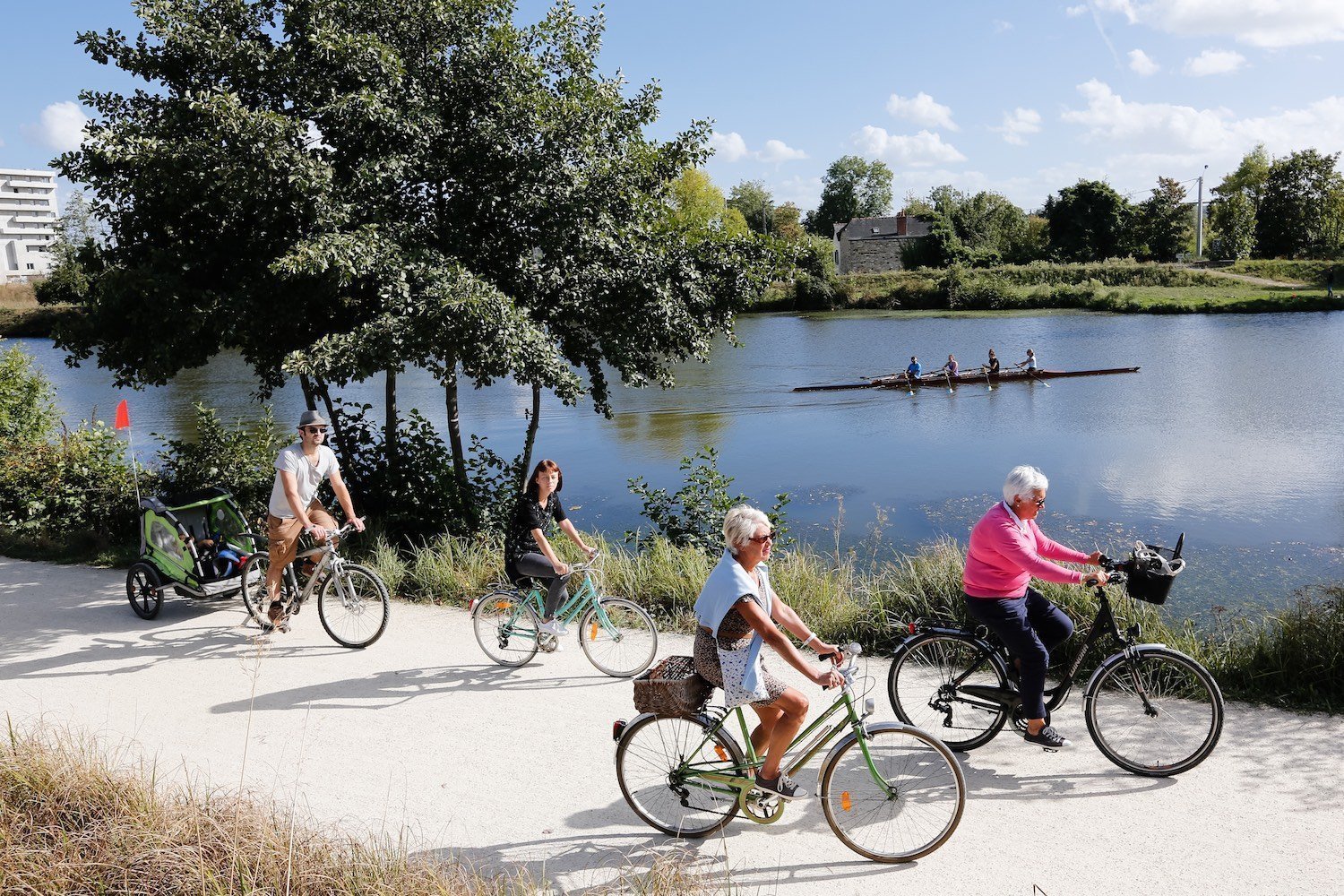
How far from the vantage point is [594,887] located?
14.0 feet

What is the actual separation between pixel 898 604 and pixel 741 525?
412 cm

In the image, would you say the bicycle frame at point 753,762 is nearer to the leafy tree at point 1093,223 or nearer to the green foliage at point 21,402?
the green foliage at point 21,402

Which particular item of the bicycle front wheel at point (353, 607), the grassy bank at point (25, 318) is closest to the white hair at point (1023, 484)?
the bicycle front wheel at point (353, 607)

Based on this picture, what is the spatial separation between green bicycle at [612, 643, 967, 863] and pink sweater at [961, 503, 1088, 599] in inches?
46.4

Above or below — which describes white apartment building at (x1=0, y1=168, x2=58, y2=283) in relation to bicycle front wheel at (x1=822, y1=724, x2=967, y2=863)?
above

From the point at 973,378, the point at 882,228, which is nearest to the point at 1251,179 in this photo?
the point at 882,228

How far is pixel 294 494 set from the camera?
7.70m

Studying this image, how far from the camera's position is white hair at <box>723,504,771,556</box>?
4.21m

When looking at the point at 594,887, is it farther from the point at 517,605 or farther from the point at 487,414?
the point at 487,414

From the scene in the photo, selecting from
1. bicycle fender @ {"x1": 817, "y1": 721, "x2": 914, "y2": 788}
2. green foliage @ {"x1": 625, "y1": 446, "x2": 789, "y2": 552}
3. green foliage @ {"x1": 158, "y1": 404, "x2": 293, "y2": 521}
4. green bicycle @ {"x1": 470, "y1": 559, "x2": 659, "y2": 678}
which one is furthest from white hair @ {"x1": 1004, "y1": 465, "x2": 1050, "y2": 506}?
green foliage @ {"x1": 158, "y1": 404, "x2": 293, "y2": 521}

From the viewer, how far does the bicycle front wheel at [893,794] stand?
4.39 meters

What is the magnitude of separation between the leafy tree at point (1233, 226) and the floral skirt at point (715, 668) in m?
89.4

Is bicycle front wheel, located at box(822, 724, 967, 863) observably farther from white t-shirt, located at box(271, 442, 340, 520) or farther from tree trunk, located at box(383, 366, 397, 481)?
tree trunk, located at box(383, 366, 397, 481)

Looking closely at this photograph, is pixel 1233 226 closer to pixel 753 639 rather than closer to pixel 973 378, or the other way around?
pixel 973 378
